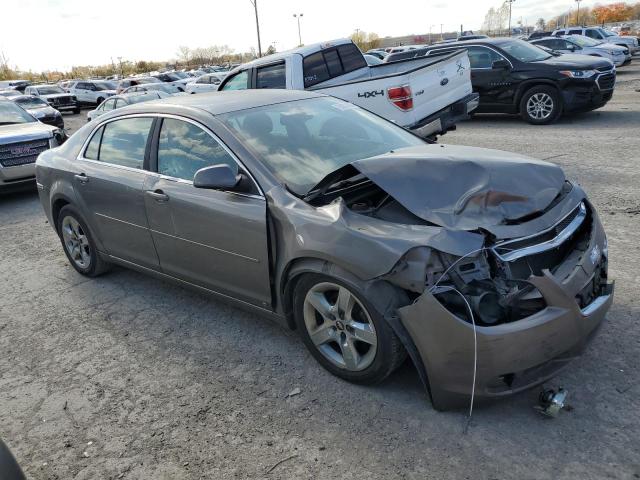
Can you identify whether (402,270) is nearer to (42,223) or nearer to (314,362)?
(314,362)

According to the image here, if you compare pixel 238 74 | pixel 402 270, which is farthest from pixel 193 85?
pixel 402 270

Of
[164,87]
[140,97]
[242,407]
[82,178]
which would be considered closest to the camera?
[242,407]

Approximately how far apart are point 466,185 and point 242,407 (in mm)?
1835

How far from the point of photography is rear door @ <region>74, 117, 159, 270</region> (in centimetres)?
436

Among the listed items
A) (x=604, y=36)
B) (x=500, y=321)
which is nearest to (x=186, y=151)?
(x=500, y=321)

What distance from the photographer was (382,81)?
8062 mm

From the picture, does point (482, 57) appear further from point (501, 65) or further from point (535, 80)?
point (535, 80)

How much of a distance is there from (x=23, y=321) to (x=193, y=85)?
64.1ft

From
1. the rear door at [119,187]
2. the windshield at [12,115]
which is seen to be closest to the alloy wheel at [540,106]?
the rear door at [119,187]

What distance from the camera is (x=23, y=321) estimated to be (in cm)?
468

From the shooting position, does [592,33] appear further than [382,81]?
Yes

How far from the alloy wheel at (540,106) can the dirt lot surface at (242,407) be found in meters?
7.54

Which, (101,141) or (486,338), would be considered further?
(101,141)

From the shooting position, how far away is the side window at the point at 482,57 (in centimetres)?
1239
